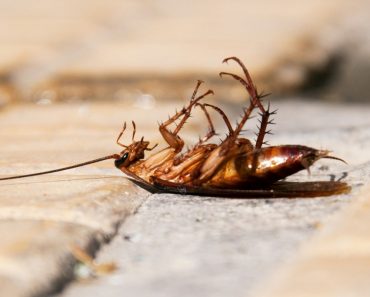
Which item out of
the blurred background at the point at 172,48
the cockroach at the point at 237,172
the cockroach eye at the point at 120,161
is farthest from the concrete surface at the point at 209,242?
the blurred background at the point at 172,48

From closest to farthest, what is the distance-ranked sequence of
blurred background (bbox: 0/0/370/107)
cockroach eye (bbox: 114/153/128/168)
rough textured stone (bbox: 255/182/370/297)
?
1. rough textured stone (bbox: 255/182/370/297)
2. cockroach eye (bbox: 114/153/128/168)
3. blurred background (bbox: 0/0/370/107)

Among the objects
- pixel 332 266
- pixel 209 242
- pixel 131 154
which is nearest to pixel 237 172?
pixel 131 154

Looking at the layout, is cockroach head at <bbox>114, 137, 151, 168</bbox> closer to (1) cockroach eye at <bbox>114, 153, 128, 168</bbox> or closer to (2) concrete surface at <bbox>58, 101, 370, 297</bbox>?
(1) cockroach eye at <bbox>114, 153, 128, 168</bbox>

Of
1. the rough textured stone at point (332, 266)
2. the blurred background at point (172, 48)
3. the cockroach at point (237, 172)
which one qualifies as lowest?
the rough textured stone at point (332, 266)

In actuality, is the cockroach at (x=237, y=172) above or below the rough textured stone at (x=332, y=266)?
above

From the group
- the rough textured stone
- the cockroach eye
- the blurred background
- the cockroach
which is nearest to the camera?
the rough textured stone

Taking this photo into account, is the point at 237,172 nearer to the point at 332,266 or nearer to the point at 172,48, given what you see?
the point at 332,266

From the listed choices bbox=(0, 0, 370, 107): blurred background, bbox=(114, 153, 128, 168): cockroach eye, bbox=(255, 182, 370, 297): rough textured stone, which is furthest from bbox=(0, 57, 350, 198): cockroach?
bbox=(0, 0, 370, 107): blurred background

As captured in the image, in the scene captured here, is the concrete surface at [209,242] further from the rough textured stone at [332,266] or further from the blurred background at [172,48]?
the blurred background at [172,48]

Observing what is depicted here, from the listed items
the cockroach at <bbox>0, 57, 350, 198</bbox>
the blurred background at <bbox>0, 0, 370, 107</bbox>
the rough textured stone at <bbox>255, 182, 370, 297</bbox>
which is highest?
the blurred background at <bbox>0, 0, 370, 107</bbox>

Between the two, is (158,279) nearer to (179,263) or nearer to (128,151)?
(179,263)
